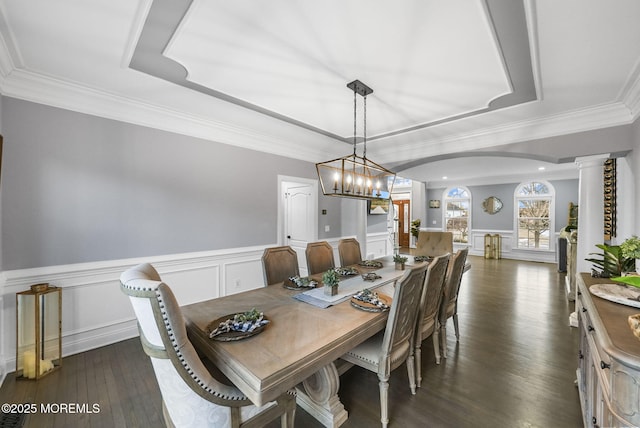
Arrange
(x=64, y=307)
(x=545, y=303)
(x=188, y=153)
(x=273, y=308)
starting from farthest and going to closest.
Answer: (x=545, y=303) → (x=188, y=153) → (x=64, y=307) → (x=273, y=308)

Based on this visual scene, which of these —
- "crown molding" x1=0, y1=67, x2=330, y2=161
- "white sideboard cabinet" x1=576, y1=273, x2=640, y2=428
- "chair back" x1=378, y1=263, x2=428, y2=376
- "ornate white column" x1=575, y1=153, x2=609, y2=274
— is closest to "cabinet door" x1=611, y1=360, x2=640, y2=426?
"white sideboard cabinet" x1=576, y1=273, x2=640, y2=428

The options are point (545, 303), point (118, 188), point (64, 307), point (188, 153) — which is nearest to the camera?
point (64, 307)

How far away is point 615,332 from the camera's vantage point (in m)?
1.03

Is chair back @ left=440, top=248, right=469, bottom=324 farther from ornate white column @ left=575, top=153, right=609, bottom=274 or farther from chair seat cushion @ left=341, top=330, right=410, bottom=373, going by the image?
ornate white column @ left=575, top=153, right=609, bottom=274

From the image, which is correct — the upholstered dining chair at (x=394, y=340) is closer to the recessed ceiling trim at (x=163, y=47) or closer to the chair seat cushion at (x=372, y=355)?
the chair seat cushion at (x=372, y=355)

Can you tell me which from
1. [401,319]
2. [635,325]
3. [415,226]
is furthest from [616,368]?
[415,226]

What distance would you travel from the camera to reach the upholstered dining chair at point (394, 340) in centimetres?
167

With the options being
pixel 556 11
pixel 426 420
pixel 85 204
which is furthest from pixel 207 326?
pixel 556 11

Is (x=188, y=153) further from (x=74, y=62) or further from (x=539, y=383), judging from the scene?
(x=539, y=383)

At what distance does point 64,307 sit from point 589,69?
5.25 metres

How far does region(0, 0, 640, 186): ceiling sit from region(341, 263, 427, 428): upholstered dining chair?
1.65 meters

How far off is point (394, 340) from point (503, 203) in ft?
28.2

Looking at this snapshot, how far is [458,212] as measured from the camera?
9312 millimetres

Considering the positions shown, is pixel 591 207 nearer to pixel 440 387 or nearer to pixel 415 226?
pixel 440 387
